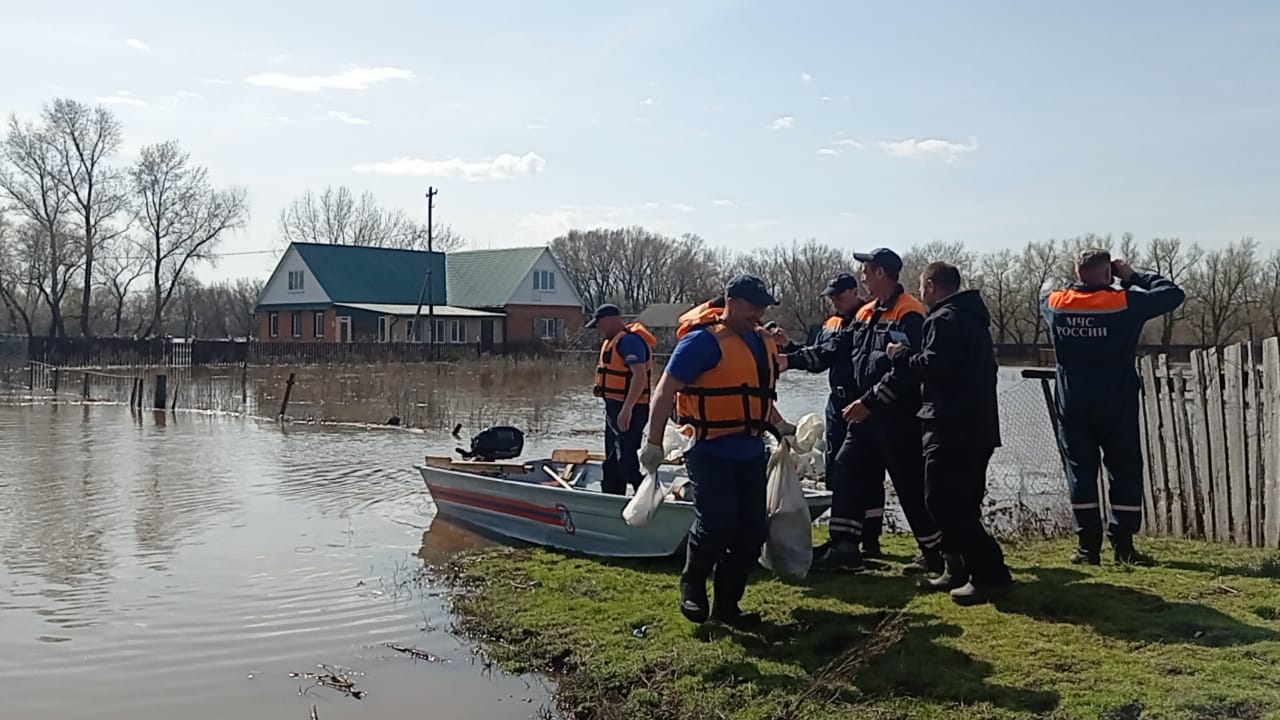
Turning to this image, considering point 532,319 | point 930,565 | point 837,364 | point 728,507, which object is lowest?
point 930,565

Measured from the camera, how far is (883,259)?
710cm

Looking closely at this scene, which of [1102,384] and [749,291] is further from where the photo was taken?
[1102,384]

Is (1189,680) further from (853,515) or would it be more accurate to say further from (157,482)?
(157,482)

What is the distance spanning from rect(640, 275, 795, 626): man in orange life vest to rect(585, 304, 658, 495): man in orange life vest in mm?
2801

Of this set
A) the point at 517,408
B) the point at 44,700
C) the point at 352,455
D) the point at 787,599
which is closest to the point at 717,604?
the point at 787,599

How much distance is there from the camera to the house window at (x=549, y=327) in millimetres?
63094

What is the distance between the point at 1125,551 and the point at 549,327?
57.0m

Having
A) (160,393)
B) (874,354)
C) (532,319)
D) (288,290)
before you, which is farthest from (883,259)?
(288,290)

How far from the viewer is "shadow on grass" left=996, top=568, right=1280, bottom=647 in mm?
5414

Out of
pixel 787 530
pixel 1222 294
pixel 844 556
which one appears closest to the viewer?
pixel 787 530

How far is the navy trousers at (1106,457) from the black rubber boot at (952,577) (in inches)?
43.5

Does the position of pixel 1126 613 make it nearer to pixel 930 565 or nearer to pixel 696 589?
pixel 930 565

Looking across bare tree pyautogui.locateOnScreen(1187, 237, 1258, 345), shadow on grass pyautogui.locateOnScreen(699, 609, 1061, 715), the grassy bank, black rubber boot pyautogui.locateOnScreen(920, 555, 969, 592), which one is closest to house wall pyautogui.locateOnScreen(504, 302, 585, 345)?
bare tree pyautogui.locateOnScreen(1187, 237, 1258, 345)

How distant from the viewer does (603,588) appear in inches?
303
